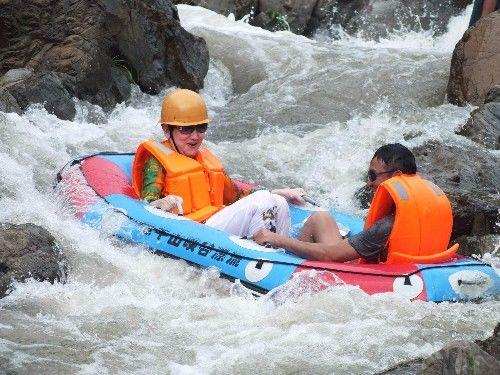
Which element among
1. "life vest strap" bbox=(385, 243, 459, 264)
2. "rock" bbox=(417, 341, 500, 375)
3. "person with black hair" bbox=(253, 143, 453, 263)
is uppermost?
"rock" bbox=(417, 341, 500, 375)

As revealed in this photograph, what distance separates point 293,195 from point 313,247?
97 centimetres

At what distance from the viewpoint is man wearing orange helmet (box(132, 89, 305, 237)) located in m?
5.92

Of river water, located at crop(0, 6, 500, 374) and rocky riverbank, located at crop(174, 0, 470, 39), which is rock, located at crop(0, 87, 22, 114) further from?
rocky riverbank, located at crop(174, 0, 470, 39)

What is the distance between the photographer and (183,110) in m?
6.14

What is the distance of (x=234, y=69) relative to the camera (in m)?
12.5

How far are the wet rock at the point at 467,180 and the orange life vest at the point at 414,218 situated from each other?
1.77 meters

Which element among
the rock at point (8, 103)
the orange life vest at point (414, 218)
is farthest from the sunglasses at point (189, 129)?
the rock at point (8, 103)

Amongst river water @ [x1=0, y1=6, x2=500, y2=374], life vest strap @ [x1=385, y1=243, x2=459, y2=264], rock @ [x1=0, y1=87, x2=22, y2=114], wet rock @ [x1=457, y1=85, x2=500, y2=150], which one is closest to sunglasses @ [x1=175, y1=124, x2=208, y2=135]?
river water @ [x1=0, y1=6, x2=500, y2=374]

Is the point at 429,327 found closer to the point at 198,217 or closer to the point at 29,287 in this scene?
the point at 198,217

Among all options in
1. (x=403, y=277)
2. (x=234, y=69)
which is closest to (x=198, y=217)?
(x=403, y=277)

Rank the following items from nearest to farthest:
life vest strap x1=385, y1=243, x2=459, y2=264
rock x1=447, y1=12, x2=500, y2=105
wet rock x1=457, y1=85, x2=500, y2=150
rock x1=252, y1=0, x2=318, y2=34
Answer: life vest strap x1=385, y1=243, x2=459, y2=264
wet rock x1=457, y1=85, x2=500, y2=150
rock x1=447, y1=12, x2=500, y2=105
rock x1=252, y1=0, x2=318, y2=34

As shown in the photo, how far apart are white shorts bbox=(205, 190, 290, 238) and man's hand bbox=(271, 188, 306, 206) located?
1.29ft

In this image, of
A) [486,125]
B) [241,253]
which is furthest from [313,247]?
[486,125]

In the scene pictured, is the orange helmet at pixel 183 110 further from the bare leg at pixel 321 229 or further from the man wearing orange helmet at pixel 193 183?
the bare leg at pixel 321 229
